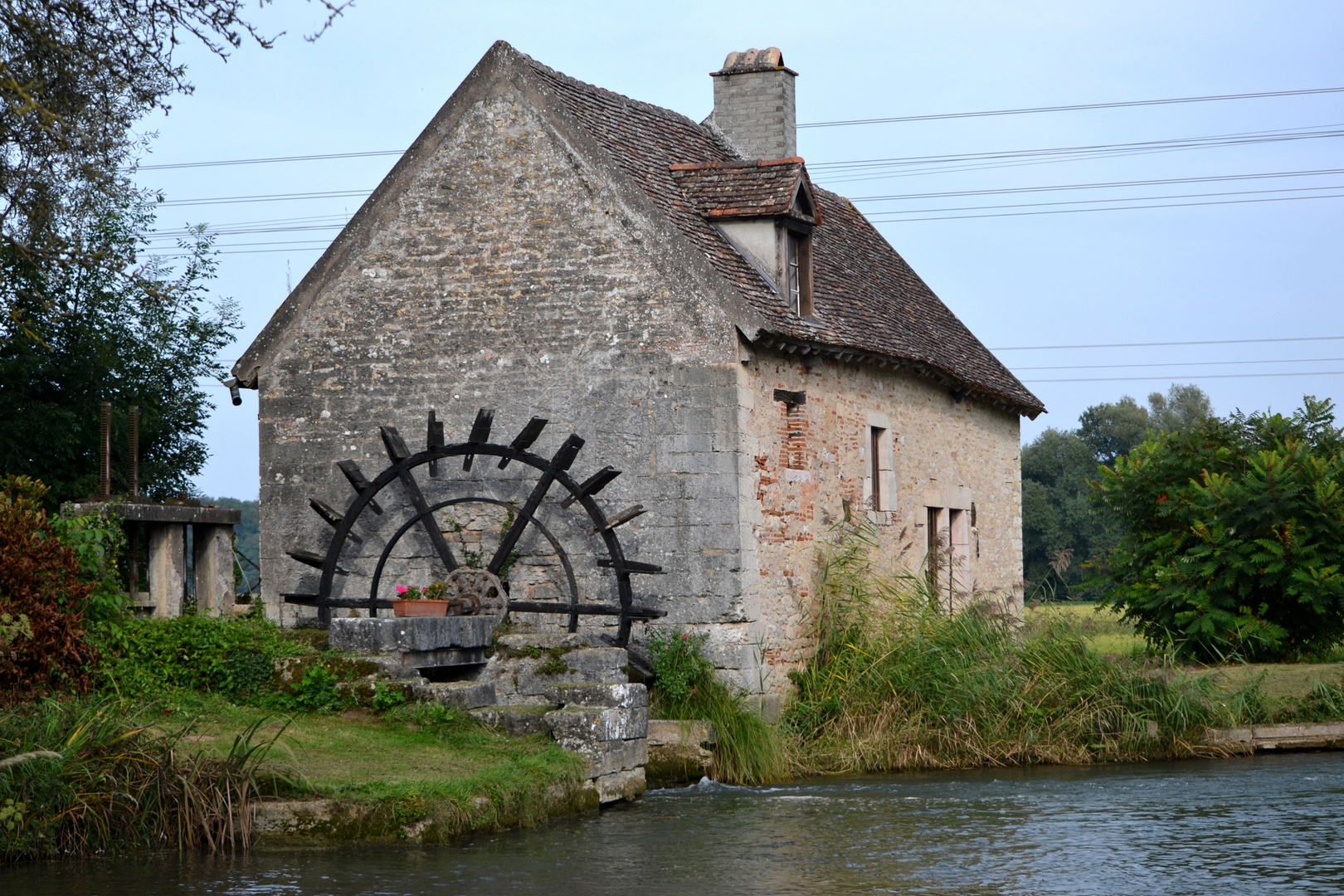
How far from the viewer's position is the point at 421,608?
41.2 feet

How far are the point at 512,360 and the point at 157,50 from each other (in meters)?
4.26

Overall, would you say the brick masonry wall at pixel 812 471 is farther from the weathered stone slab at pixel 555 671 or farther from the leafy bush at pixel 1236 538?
the leafy bush at pixel 1236 538

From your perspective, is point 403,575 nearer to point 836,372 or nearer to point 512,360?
point 512,360

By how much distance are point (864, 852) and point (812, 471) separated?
20.0 ft

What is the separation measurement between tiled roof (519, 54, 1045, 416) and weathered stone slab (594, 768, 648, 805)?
4148 millimetres

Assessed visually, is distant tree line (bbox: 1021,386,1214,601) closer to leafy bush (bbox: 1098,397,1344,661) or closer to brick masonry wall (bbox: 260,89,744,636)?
leafy bush (bbox: 1098,397,1344,661)

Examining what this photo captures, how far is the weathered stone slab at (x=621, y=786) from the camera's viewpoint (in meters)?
11.1

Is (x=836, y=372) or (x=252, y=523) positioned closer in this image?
(x=836, y=372)

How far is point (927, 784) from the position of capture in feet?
40.4

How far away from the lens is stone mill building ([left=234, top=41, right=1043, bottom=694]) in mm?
13539

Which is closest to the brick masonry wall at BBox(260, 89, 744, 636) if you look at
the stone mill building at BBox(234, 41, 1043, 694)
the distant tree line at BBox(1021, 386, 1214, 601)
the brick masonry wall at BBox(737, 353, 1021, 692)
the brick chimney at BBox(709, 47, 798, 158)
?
the stone mill building at BBox(234, 41, 1043, 694)

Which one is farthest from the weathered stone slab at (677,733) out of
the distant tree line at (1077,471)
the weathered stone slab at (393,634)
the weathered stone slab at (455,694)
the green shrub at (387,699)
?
the distant tree line at (1077,471)

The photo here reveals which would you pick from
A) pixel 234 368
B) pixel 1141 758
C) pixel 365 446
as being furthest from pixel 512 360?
pixel 1141 758

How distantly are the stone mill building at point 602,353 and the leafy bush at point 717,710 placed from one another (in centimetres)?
28
